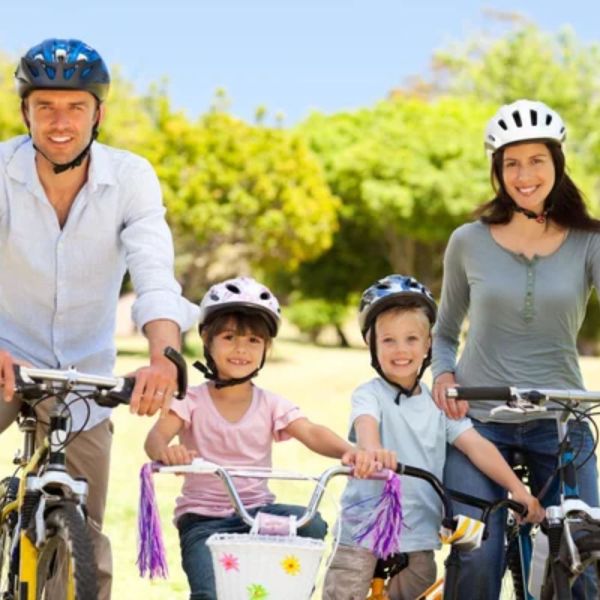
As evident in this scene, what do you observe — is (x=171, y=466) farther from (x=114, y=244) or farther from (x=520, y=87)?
(x=520, y=87)

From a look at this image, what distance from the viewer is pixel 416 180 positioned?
44.8m

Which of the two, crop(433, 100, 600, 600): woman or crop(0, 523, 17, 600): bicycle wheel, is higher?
crop(433, 100, 600, 600): woman

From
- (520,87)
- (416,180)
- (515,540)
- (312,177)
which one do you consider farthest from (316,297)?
(515,540)

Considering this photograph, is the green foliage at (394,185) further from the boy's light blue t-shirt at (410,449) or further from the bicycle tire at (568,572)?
the bicycle tire at (568,572)

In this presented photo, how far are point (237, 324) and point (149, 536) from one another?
1022mm

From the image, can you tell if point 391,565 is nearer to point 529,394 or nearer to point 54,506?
point 529,394

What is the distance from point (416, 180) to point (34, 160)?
4033 centimetres

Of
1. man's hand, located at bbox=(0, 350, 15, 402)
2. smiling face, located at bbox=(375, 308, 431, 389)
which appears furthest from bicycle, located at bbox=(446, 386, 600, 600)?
man's hand, located at bbox=(0, 350, 15, 402)

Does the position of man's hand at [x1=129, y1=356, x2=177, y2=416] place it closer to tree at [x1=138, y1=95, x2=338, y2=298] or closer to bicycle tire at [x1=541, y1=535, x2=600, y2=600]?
bicycle tire at [x1=541, y1=535, x2=600, y2=600]

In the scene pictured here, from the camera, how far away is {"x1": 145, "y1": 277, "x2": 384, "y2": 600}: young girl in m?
4.97

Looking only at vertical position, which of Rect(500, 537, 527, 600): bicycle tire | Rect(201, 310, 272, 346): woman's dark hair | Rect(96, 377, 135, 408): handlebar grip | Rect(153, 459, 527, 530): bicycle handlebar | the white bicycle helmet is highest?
the white bicycle helmet

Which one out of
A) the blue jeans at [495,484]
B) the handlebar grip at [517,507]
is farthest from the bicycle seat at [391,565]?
the handlebar grip at [517,507]

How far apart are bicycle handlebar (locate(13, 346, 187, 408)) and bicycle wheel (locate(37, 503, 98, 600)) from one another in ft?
1.16

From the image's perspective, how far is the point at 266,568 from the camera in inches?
161
